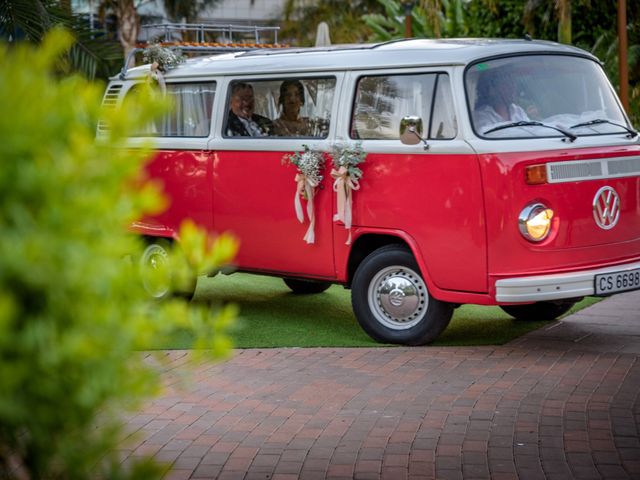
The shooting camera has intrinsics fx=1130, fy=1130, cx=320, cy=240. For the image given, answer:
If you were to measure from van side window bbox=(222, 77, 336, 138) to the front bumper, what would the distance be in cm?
212

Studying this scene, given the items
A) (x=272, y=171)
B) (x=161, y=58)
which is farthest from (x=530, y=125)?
(x=161, y=58)

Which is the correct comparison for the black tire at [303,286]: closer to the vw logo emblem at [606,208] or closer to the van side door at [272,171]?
the van side door at [272,171]

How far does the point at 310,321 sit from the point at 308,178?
1686 mm

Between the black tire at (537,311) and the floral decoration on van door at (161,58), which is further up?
the floral decoration on van door at (161,58)

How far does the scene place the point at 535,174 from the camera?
799 centimetres

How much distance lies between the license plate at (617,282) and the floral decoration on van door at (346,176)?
197 cm

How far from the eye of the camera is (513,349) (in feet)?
28.1

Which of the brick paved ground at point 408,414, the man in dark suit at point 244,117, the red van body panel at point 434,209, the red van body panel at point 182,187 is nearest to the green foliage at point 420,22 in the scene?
the red van body panel at point 182,187

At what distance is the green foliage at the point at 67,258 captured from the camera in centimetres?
224

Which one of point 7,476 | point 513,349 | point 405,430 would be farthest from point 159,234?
point 7,476

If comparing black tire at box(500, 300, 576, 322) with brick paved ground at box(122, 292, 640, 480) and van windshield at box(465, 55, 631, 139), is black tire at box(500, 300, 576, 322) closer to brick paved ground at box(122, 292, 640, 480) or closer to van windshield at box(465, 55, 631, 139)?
brick paved ground at box(122, 292, 640, 480)

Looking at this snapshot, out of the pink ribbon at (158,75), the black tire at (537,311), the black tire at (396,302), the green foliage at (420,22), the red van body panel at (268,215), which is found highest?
the green foliage at (420,22)

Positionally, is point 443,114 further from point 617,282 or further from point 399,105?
point 617,282

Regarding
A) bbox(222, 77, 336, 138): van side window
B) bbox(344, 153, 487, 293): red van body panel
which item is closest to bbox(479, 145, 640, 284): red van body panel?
bbox(344, 153, 487, 293): red van body panel
